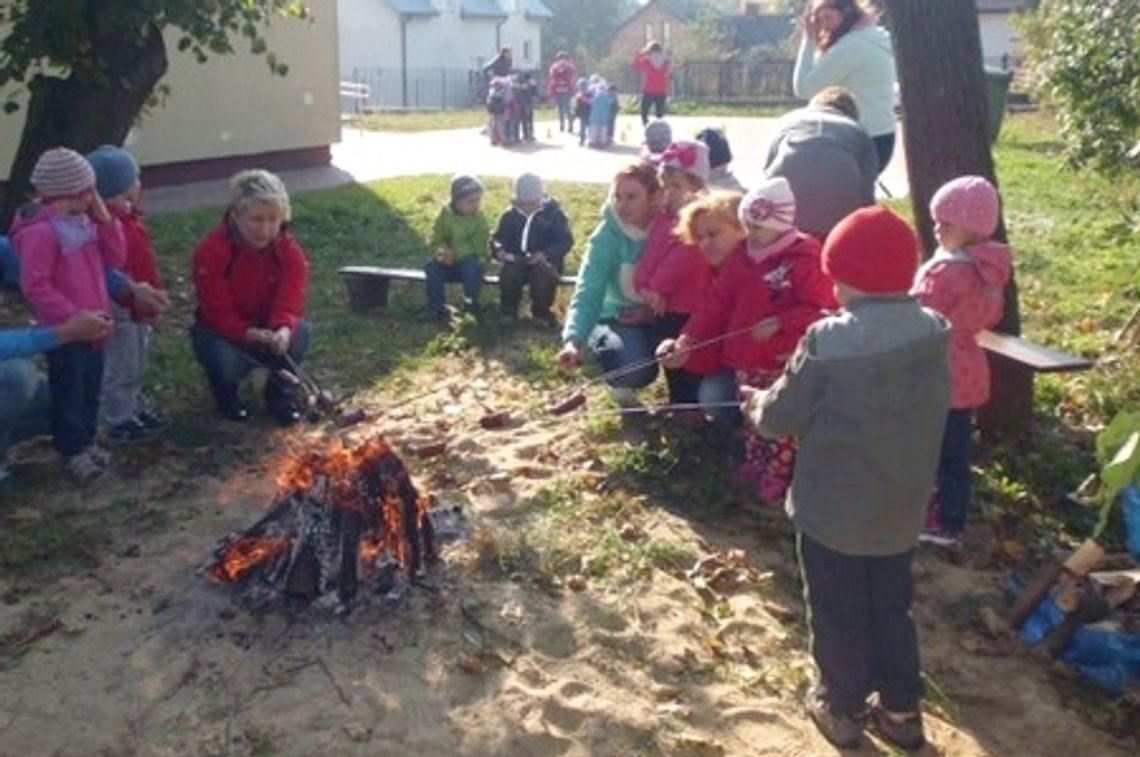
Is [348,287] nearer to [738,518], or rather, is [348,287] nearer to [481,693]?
[738,518]

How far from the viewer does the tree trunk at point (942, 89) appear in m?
5.86

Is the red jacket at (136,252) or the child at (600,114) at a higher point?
the child at (600,114)

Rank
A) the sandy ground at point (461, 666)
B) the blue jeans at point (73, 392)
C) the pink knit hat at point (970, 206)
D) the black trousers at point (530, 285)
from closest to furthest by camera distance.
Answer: the sandy ground at point (461, 666) → the pink knit hat at point (970, 206) → the blue jeans at point (73, 392) → the black trousers at point (530, 285)

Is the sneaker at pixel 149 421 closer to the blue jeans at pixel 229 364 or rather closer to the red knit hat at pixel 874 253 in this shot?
the blue jeans at pixel 229 364

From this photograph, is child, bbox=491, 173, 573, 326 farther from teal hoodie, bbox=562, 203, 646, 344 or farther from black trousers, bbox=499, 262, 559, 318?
teal hoodie, bbox=562, 203, 646, 344

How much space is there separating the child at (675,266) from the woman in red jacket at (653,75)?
18.2 meters

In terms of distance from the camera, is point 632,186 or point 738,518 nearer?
point 738,518

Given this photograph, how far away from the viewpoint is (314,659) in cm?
396

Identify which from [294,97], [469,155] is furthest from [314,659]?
[469,155]

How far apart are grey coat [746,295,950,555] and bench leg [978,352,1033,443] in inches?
101

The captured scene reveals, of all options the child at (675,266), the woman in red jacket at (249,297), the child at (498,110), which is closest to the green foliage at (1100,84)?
the child at (675,266)

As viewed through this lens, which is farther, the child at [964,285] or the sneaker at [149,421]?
the sneaker at [149,421]

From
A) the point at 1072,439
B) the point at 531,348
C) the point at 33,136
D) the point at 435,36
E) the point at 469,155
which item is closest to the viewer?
the point at 1072,439

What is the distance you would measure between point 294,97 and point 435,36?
1401 inches
